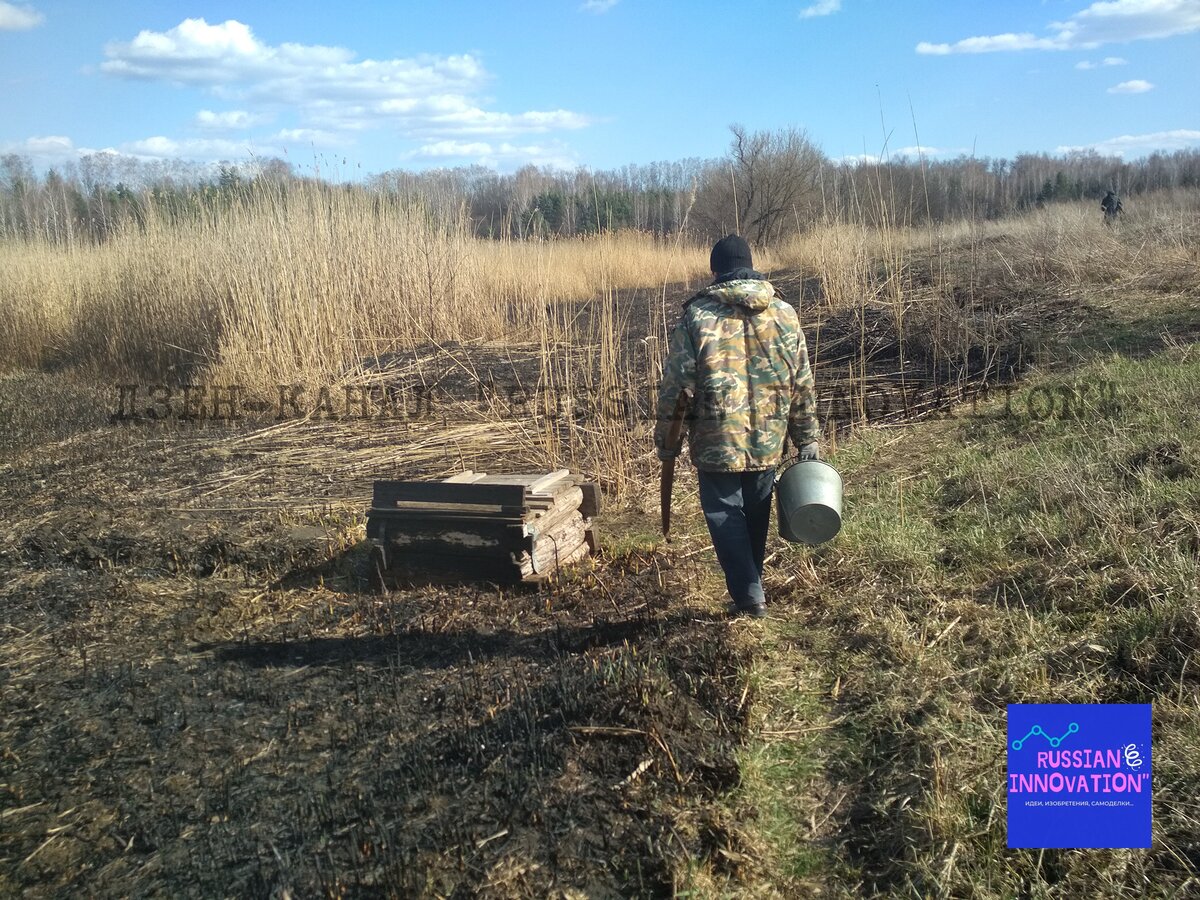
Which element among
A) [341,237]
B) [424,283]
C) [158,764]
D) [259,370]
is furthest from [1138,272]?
[158,764]

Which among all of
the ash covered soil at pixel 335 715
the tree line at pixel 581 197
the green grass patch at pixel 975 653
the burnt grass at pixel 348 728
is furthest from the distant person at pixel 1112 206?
the burnt grass at pixel 348 728

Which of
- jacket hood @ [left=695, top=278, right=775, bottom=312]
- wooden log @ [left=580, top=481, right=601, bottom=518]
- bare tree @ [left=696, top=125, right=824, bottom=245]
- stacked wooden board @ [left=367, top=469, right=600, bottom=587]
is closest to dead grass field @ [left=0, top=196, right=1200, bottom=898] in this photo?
stacked wooden board @ [left=367, top=469, right=600, bottom=587]

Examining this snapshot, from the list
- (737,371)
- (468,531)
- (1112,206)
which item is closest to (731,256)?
(737,371)

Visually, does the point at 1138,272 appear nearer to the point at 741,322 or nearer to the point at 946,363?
the point at 946,363

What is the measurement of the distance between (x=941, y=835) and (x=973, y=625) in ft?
4.63

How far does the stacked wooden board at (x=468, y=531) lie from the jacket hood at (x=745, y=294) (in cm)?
146

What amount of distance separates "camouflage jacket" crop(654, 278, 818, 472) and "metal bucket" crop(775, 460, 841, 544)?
14 centimetres

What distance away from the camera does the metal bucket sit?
11.4ft

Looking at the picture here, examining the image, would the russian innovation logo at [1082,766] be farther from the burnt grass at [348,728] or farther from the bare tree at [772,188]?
the bare tree at [772,188]

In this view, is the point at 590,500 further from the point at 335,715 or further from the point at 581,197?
the point at 581,197

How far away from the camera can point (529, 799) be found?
2.64m

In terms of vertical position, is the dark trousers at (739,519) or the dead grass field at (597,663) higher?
the dark trousers at (739,519)

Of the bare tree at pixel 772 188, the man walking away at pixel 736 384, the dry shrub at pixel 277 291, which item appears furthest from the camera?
the bare tree at pixel 772 188

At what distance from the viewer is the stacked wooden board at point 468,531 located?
14.8 ft
